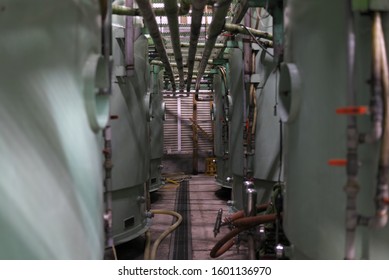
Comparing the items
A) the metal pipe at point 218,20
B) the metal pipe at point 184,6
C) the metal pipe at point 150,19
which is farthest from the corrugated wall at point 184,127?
the metal pipe at point 184,6

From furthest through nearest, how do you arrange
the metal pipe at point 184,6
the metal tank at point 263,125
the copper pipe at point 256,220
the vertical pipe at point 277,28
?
the metal tank at point 263,125, the metal pipe at point 184,6, the copper pipe at point 256,220, the vertical pipe at point 277,28

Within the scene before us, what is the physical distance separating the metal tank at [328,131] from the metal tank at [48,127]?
1063 mm

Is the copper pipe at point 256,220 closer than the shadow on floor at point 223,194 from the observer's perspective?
Yes

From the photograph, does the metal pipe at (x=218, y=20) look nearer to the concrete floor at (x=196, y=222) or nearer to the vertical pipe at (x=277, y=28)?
the vertical pipe at (x=277, y=28)

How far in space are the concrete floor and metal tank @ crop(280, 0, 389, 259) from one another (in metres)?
2.69

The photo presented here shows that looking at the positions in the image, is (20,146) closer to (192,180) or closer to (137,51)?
(137,51)

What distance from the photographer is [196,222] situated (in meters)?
5.76

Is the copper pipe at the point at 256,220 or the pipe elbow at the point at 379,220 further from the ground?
the pipe elbow at the point at 379,220

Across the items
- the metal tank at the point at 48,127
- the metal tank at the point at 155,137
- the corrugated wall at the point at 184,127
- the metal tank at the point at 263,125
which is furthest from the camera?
the corrugated wall at the point at 184,127

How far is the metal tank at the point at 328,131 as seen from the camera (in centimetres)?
142

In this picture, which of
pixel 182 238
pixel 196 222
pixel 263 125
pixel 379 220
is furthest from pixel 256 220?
pixel 196 222

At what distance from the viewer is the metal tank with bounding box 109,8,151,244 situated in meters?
3.79
